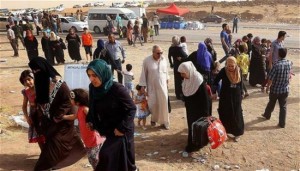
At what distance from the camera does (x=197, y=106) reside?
5.66m

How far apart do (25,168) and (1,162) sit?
0.50m

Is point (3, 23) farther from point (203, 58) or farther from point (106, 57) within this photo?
point (203, 58)

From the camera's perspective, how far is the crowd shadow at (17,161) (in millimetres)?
5316

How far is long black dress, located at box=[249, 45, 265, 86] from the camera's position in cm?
1002

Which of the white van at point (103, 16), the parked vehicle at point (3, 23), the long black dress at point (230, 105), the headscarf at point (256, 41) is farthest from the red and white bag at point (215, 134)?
the parked vehicle at point (3, 23)

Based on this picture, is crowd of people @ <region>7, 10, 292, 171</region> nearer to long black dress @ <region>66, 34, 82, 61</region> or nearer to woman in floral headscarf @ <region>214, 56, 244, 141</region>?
woman in floral headscarf @ <region>214, 56, 244, 141</region>

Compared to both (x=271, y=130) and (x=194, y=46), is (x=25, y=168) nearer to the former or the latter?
(x=271, y=130)

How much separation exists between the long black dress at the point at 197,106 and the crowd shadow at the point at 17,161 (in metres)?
2.51

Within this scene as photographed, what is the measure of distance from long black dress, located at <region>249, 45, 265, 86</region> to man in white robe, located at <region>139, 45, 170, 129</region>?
427 cm

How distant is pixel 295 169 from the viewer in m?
5.43

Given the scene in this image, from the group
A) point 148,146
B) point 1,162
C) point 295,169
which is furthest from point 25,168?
point 295,169

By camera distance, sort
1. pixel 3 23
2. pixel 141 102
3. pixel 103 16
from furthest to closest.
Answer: pixel 3 23 < pixel 103 16 < pixel 141 102

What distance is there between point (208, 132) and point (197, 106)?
462 mm

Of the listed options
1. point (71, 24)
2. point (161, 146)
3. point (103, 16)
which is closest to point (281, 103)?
point (161, 146)
